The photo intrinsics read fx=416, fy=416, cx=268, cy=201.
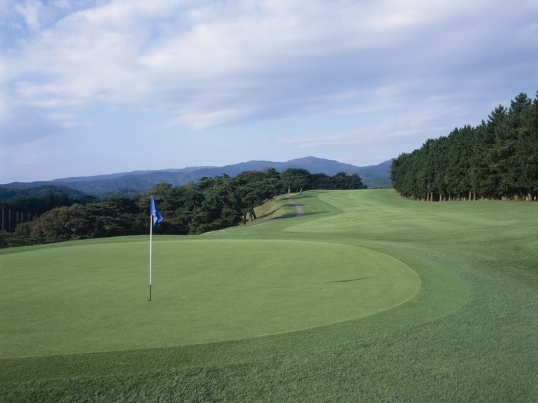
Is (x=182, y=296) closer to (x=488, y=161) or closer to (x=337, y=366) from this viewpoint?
(x=337, y=366)

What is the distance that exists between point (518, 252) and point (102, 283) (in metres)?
15.6

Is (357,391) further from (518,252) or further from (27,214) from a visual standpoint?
(27,214)

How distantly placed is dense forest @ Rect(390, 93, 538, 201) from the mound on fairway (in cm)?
3881

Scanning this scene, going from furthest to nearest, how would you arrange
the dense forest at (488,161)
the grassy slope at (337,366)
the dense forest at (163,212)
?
the dense forest at (163,212), the dense forest at (488,161), the grassy slope at (337,366)

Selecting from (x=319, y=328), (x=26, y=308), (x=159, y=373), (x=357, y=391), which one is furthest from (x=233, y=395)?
(x=26, y=308)

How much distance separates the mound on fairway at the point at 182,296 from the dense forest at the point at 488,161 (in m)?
38.8

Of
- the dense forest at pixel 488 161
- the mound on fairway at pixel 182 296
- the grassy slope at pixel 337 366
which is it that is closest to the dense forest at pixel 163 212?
the dense forest at pixel 488 161

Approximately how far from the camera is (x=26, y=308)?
7.89 meters

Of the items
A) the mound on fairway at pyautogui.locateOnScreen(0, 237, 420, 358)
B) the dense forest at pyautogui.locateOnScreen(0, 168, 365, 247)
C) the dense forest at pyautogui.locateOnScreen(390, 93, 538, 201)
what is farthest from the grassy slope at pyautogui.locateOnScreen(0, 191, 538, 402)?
the dense forest at pyautogui.locateOnScreen(0, 168, 365, 247)

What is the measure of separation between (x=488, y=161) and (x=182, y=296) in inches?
2009

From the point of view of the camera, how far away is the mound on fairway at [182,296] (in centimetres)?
640

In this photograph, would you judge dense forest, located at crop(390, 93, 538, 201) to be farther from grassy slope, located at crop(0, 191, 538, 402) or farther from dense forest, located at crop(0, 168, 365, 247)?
grassy slope, located at crop(0, 191, 538, 402)

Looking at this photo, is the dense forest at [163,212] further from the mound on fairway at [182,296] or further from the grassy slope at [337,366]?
the grassy slope at [337,366]

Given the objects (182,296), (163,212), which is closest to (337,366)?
(182,296)
